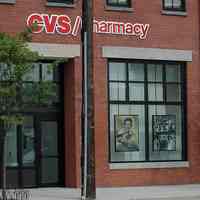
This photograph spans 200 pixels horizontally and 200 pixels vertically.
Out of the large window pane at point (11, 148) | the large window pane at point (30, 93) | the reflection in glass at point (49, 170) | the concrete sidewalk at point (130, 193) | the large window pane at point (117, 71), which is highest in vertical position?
the large window pane at point (117, 71)

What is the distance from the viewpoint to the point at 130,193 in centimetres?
2156

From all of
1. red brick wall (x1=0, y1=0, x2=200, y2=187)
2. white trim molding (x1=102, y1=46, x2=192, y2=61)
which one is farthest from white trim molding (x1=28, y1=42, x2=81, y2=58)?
white trim molding (x1=102, y1=46, x2=192, y2=61)

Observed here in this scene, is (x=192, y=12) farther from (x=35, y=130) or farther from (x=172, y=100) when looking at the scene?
(x=35, y=130)

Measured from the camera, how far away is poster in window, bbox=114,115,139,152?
957 inches

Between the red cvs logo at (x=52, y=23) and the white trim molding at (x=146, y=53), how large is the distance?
145cm

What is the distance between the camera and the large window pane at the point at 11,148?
2306 cm

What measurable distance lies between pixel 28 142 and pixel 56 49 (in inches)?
131

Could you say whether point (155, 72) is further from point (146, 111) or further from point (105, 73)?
point (105, 73)

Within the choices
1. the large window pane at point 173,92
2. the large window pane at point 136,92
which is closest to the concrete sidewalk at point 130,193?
the large window pane at point 136,92

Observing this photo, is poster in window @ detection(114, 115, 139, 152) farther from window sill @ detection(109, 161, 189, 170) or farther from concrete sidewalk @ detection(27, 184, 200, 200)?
concrete sidewalk @ detection(27, 184, 200, 200)

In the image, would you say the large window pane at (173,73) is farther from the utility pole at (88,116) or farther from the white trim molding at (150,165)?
the utility pole at (88,116)

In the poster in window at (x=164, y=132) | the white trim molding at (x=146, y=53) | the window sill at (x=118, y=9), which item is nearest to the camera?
the white trim molding at (x=146, y=53)

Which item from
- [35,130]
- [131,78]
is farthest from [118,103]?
[35,130]

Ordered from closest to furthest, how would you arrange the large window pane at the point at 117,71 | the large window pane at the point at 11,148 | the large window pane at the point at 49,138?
the large window pane at the point at 11,148
the large window pane at the point at 49,138
the large window pane at the point at 117,71
